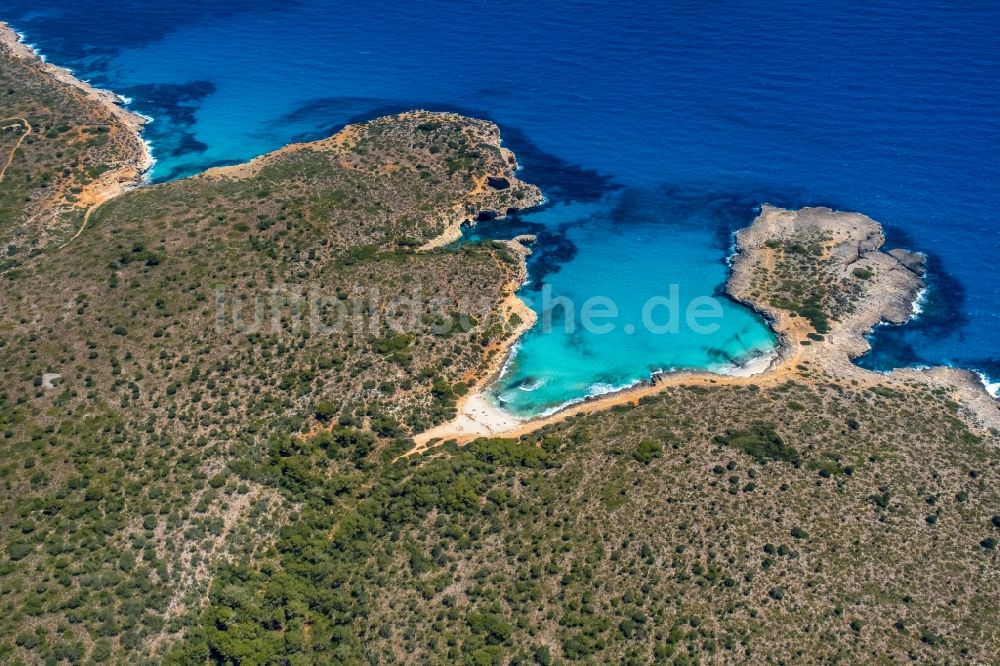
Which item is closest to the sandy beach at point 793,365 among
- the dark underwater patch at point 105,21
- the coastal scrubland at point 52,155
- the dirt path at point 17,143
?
the coastal scrubland at point 52,155

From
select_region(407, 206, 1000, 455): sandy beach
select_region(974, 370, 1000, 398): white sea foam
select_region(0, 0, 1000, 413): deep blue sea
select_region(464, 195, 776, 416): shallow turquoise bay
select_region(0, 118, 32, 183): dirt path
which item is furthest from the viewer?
select_region(0, 118, 32, 183): dirt path

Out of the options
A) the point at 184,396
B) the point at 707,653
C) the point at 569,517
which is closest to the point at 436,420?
the point at 569,517

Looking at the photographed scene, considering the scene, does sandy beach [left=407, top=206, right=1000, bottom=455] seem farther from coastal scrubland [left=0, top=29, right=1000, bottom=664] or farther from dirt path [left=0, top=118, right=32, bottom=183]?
dirt path [left=0, top=118, right=32, bottom=183]

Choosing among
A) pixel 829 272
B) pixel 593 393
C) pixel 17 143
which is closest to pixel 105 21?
pixel 17 143

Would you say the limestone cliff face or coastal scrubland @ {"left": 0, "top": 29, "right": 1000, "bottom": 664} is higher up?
the limestone cliff face

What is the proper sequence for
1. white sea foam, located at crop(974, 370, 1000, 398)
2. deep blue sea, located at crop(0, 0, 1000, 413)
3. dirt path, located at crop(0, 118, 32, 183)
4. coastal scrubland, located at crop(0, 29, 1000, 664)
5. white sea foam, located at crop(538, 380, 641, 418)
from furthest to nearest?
dirt path, located at crop(0, 118, 32, 183)
deep blue sea, located at crop(0, 0, 1000, 413)
white sea foam, located at crop(974, 370, 1000, 398)
white sea foam, located at crop(538, 380, 641, 418)
coastal scrubland, located at crop(0, 29, 1000, 664)

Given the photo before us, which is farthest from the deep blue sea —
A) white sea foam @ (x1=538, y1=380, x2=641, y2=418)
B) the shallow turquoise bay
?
white sea foam @ (x1=538, y1=380, x2=641, y2=418)

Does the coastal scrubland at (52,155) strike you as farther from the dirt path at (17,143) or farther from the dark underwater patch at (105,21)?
the dark underwater patch at (105,21)
